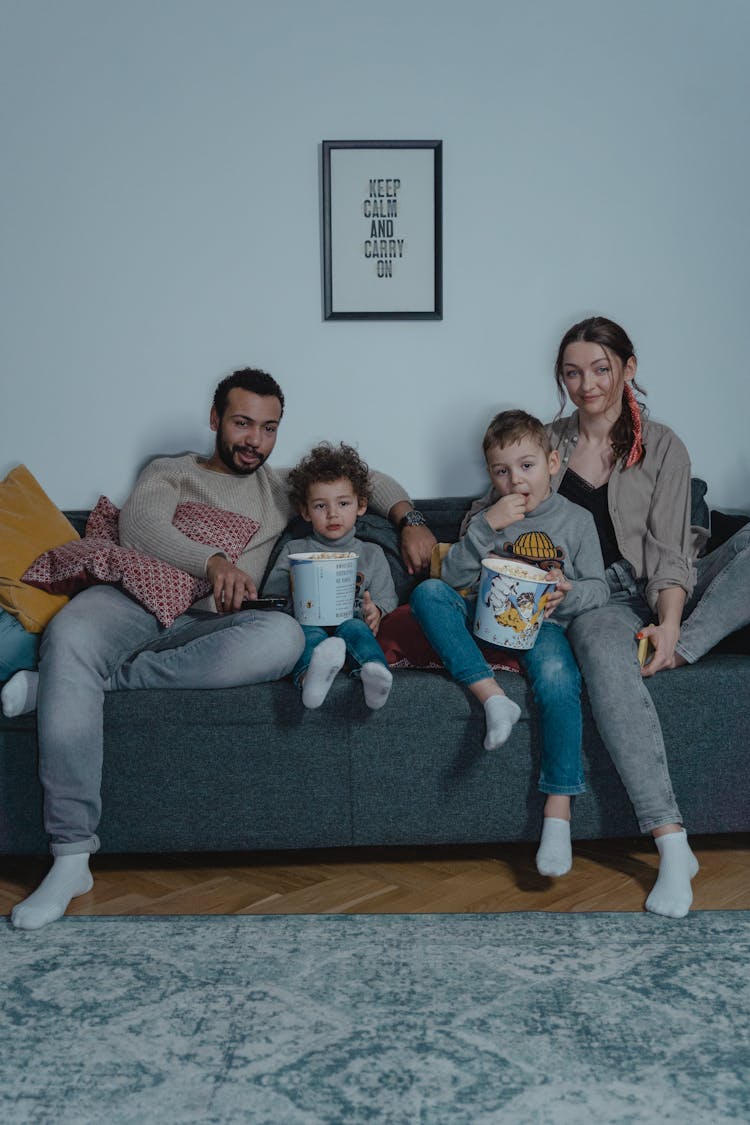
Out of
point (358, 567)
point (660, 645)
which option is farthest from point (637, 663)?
point (358, 567)

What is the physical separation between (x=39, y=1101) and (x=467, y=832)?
909 millimetres

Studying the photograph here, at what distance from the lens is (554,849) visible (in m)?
1.74

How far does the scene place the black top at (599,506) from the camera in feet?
7.09

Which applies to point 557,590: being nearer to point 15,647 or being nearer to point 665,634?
point 665,634

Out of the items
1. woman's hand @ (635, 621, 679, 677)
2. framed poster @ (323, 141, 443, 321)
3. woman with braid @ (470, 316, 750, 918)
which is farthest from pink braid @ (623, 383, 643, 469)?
framed poster @ (323, 141, 443, 321)

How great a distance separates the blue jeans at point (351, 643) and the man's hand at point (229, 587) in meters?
0.17

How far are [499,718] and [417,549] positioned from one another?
611 mm

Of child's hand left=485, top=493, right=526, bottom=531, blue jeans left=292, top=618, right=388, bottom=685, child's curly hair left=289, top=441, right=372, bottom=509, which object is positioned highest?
child's curly hair left=289, top=441, right=372, bottom=509

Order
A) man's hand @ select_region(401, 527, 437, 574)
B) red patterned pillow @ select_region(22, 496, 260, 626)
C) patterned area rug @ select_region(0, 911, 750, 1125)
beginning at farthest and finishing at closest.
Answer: man's hand @ select_region(401, 527, 437, 574)
red patterned pillow @ select_region(22, 496, 260, 626)
patterned area rug @ select_region(0, 911, 750, 1125)

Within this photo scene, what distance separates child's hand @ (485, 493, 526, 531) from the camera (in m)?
2.00

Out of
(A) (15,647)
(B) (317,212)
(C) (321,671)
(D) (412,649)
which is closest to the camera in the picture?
(C) (321,671)

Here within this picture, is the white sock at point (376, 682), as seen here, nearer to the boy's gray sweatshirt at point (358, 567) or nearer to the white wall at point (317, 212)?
the boy's gray sweatshirt at point (358, 567)

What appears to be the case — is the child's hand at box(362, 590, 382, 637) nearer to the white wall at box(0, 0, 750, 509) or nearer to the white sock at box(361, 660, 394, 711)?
the white sock at box(361, 660, 394, 711)

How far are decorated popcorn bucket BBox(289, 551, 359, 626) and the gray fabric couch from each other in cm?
13
